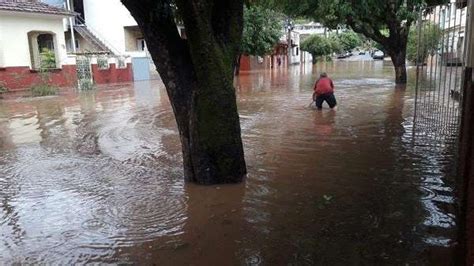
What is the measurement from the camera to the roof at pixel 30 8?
863 inches

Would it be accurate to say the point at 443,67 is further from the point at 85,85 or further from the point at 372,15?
the point at 85,85

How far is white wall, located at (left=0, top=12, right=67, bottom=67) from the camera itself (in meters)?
22.3

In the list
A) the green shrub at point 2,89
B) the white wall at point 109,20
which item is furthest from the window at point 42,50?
the white wall at point 109,20

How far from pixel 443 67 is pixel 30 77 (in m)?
19.7

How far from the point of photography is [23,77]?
23.0m

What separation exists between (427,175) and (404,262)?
9.22 feet

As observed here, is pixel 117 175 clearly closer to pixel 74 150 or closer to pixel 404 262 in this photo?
pixel 74 150

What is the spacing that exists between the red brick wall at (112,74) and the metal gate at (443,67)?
772 inches

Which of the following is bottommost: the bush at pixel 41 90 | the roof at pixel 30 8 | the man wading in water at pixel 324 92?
the bush at pixel 41 90

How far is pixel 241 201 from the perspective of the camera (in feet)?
19.1

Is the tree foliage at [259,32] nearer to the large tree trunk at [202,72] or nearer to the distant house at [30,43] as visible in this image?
the distant house at [30,43]

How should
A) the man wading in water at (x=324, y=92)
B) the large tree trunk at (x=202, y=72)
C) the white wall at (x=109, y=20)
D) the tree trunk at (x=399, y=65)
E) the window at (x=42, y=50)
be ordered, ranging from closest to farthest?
1. the large tree trunk at (x=202, y=72)
2. the man wading in water at (x=324, y=92)
3. the tree trunk at (x=399, y=65)
4. the window at (x=42, y=50)
5. the white wall at (x=109, y=20)

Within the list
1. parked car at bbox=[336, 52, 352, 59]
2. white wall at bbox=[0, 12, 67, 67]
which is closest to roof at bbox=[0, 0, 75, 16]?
white wall at bbox=[0, 12, 67, 67]

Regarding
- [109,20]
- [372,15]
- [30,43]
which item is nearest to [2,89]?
[30,43]
